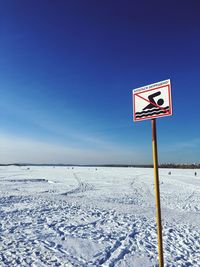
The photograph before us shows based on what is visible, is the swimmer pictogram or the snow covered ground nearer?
the swimmer pictogram

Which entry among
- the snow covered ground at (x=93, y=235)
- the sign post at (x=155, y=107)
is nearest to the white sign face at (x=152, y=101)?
the sign post at (x=155, y=107)

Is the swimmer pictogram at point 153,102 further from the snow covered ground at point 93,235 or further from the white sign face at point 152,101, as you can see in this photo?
the snow covered ground at point 93,235

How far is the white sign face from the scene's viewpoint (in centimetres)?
349

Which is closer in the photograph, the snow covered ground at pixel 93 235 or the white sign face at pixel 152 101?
the white sign face at pixel 152 101

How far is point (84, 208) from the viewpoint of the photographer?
11102 millimetres

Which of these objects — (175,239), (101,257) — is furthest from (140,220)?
(101,257)

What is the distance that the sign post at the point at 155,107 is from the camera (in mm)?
3502

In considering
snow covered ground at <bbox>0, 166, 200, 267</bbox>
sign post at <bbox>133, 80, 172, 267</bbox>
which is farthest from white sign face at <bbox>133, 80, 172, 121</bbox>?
snow covered ground at <bbox>0, 166, 200, 267</bbox>

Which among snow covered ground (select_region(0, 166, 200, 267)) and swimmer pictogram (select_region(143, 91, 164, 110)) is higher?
swimmer pictogram (select_region(143, 91, 164, 110))

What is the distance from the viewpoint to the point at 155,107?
3.61m

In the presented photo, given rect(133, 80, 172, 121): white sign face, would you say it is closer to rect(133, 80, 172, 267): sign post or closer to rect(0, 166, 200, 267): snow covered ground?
rect(133, 80, 172, 267): sign post

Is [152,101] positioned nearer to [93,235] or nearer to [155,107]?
[155,107]

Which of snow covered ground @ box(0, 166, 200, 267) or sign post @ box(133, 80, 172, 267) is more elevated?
sign post @ box(133, 80, 172, 267)

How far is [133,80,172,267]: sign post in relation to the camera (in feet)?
11.5
